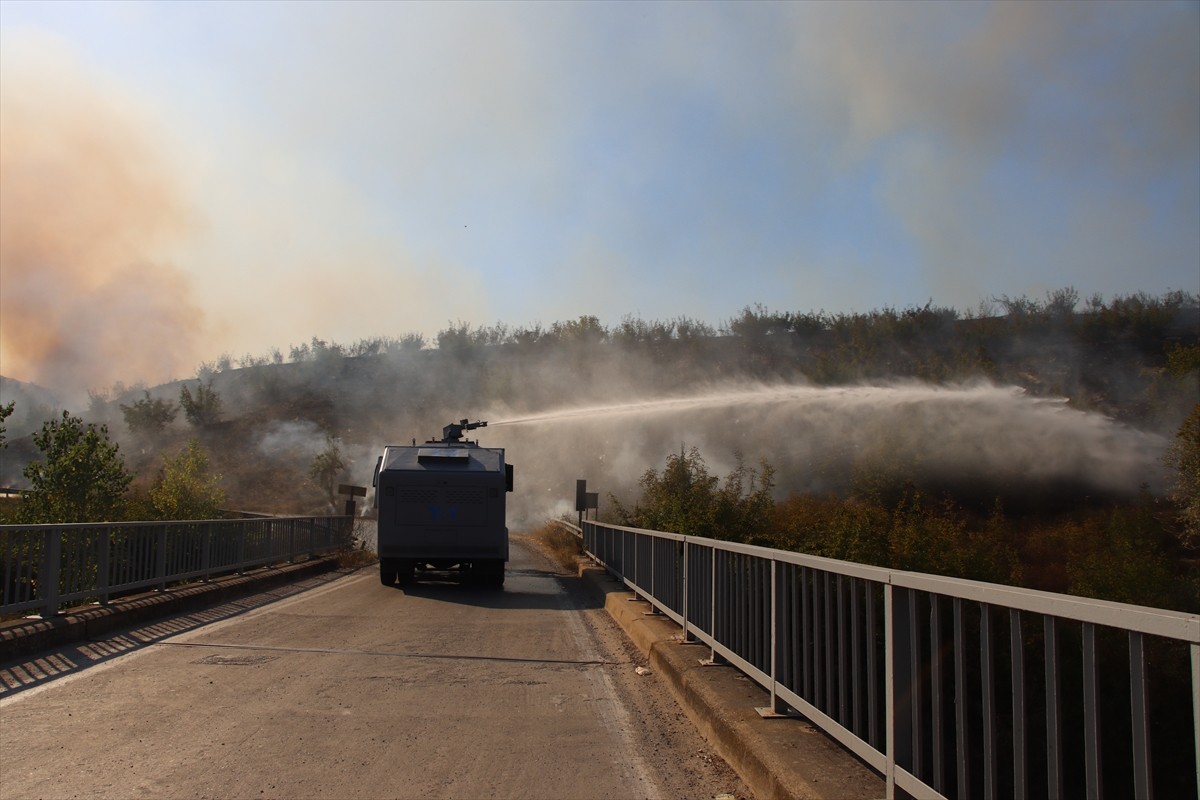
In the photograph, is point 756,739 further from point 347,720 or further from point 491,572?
point 491,572

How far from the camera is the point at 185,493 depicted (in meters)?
28.0

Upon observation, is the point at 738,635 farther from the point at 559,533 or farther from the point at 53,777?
the point at 559,533

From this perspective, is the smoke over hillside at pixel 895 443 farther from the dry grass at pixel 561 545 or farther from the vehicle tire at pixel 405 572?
the vehicle tire at pixel 405 572

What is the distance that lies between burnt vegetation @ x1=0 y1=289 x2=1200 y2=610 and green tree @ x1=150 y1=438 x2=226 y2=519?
2.30ft

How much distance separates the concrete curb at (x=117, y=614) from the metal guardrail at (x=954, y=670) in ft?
21.3

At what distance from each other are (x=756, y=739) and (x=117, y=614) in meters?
8.56

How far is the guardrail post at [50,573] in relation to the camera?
9938 millimetres

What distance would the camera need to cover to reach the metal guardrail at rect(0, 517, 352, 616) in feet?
32.1

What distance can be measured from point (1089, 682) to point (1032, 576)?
30.7m

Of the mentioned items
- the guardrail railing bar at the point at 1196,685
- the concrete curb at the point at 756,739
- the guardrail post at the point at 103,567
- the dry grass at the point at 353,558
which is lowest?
the dry grass at the point at 353,558

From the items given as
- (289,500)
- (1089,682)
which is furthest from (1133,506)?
(289,500)

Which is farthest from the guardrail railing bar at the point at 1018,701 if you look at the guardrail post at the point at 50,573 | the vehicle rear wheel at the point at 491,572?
the vehicle rear wheel at the point at 491,572

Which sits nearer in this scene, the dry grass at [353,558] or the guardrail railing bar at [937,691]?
the guardrail railing bar at [937,691]

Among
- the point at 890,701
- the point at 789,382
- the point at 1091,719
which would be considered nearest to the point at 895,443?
the point at 789,382
